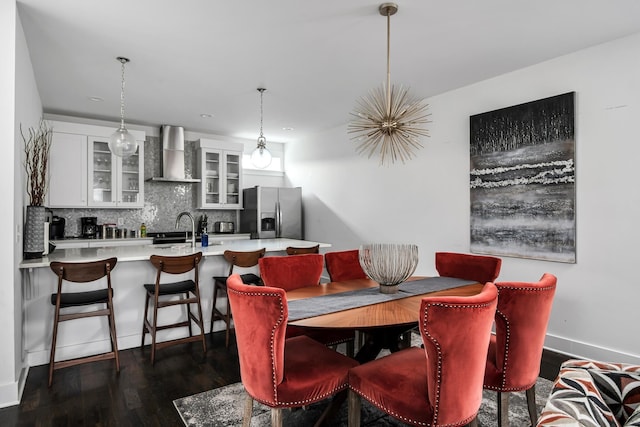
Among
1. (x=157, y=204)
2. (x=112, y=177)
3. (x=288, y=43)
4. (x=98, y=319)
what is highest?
(x=288, y=43)

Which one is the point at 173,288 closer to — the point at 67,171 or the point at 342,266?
the point at 342,266

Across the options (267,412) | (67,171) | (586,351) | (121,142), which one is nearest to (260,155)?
(121,142)

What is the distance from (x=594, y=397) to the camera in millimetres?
1103

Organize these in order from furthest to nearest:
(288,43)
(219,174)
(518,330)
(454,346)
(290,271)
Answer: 1. (219,174)
2. (288,43)
3. (290,271)
4. (518,330)
5. (454,346)

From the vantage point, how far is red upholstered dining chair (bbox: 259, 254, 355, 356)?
254 cm

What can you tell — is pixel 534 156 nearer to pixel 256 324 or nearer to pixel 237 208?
pixel 256 324

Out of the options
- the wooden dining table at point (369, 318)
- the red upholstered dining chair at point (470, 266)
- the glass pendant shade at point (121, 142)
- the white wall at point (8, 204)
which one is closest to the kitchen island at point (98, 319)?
the white wall at point (8, 204)

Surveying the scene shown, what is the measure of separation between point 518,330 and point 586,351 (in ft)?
6.71

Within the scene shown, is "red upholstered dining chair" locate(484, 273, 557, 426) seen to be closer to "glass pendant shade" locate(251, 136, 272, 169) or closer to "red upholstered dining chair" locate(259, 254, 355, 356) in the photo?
"red upholstered dining chair" locate(259, 254, 355, 356)

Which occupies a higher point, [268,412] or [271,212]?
[271,212]

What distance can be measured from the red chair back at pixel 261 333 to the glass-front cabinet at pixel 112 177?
15.3 feet

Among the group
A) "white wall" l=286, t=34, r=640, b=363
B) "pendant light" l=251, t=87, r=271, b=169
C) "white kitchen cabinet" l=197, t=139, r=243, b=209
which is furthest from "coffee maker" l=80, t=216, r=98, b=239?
"white wall" l=286, t=34, r=640, b=363

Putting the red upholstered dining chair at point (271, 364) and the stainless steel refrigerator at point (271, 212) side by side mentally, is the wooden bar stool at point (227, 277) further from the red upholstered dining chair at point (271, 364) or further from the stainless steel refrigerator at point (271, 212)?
the stainless steel refrigerator at point (271, 212)

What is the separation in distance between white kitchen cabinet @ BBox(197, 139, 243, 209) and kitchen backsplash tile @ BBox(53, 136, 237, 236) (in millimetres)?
243
